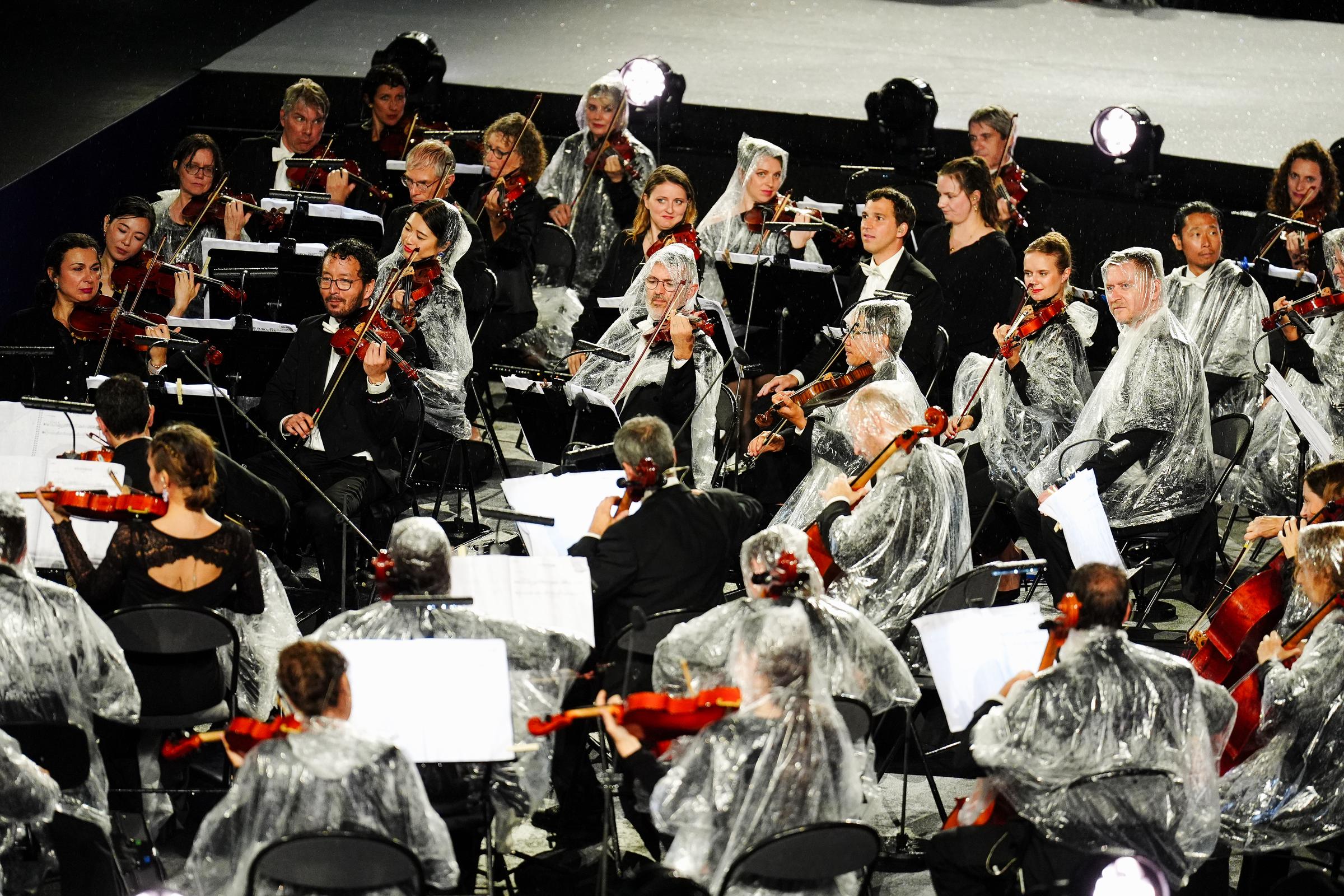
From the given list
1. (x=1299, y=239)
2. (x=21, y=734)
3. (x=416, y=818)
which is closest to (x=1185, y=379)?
(x=1299, y=239)

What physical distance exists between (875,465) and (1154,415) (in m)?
1.31

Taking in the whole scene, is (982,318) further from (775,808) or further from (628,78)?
(775,808)

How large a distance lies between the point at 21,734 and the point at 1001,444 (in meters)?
3.76

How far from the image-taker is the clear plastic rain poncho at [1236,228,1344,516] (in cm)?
657

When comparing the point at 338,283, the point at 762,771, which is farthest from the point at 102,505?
the point at 762,771

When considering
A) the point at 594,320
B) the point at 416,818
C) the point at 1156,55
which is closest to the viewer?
the point at 416,818

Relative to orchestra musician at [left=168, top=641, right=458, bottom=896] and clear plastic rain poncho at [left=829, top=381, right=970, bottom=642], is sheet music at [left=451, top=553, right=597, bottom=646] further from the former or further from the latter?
clear plastic rain poncho at [left=829, top=381, right=970, bottom=642]

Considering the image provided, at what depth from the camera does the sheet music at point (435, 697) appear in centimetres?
374

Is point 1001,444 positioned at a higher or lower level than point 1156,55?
lower

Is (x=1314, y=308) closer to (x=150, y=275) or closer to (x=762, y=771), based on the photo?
(x=762, y=771)

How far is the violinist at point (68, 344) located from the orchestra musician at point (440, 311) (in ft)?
3.32

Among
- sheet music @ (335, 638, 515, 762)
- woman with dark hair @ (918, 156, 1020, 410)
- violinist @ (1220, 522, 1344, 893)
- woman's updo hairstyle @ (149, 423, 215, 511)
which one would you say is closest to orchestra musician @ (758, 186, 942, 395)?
woman with dark hair @ (918, 156, 1020, 410)

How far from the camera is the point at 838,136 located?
912 centimetres

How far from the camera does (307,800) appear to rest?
11.1 feet
